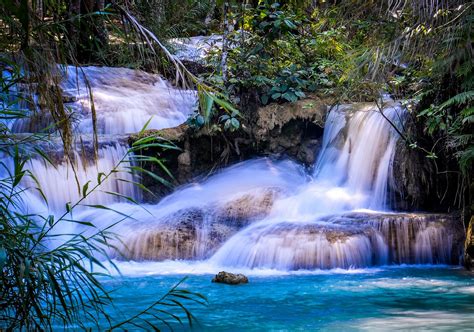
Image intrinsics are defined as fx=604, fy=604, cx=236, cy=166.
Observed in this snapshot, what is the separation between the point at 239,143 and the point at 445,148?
13.6ft

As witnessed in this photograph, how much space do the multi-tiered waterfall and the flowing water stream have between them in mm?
19

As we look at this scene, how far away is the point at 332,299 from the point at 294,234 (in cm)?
224

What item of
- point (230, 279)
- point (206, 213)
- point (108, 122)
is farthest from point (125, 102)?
point (230, 279)

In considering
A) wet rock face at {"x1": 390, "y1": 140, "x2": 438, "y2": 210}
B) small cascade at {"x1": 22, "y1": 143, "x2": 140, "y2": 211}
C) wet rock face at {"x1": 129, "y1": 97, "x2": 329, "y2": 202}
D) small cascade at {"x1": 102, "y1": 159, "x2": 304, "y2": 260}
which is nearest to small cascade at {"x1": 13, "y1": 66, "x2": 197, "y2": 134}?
small cascade at {"x1": 22, "y1": 143, "x2": 140, "y2": 211}

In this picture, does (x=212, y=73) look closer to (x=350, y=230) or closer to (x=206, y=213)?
(x=206, y=213)

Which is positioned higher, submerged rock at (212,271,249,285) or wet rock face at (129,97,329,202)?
wet rock face at (129,97,329,202)

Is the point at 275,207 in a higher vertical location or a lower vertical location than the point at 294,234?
higher

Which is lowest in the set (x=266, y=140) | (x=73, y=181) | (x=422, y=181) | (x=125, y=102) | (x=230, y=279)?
(x=230, y=279)

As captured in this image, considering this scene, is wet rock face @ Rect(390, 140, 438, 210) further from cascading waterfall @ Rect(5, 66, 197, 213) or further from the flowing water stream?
cascading waterfall @ Rect(5, 66, 197, 213)

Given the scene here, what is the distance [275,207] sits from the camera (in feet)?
32.3

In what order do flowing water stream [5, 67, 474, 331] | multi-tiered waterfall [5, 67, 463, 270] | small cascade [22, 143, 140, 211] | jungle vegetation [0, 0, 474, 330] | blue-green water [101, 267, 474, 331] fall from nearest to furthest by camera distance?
jungle vegetation [0, 0, 474, 330] < blue-green water [101, 267, 474, 331] < flowing water stream [5, 67, 474, 331] < multi-tiered waterfall [5, 67, 463, 270] < small cascade [22, 143, 140, 211]

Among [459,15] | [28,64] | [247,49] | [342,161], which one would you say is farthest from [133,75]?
[28,64]

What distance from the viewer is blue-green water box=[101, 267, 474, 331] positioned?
5293mm

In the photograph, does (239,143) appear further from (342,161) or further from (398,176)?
(398,176)
